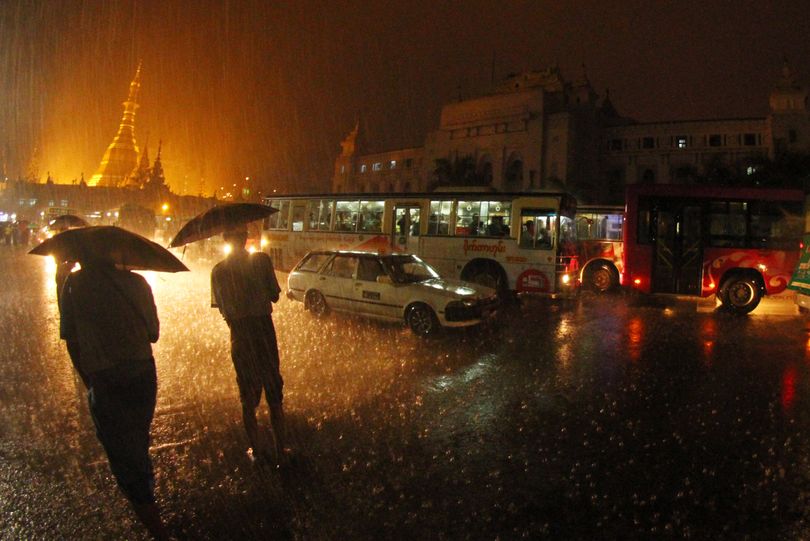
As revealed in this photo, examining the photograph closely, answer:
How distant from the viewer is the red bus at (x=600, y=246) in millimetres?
18422

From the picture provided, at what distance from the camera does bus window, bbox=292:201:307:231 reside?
1802 cm

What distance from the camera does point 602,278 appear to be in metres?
18.4

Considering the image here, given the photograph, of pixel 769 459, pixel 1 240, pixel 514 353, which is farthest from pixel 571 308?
pixel 1 240

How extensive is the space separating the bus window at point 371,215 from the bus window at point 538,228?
14.7ft

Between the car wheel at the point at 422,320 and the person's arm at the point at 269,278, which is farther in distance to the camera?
the car wheel at the point at 422,320

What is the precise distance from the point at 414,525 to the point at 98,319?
92.7 inches

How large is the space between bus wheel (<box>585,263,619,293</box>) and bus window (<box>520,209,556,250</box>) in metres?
5.83

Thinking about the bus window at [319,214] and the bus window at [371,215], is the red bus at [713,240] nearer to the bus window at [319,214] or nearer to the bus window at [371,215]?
the bus window at [371,215]

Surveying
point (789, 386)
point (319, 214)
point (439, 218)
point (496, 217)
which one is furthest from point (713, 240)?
point (319, 214)

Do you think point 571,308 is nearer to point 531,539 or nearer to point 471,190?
point 471,190

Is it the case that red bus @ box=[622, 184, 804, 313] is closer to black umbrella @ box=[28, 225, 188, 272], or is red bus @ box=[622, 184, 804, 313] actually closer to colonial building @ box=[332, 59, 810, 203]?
black umbrella @ box=[28, 225, 188, 272]

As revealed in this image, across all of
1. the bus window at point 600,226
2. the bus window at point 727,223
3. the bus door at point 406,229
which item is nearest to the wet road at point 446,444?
the bus window at point 727,223

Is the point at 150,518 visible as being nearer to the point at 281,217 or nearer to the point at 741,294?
the point at 741,294

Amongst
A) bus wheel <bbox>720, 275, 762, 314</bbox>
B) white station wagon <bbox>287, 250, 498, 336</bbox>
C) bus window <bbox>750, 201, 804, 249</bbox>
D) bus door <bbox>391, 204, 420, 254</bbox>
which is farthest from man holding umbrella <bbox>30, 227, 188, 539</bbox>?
bus window <bbox>750, 201, 804, 249</bbox>
